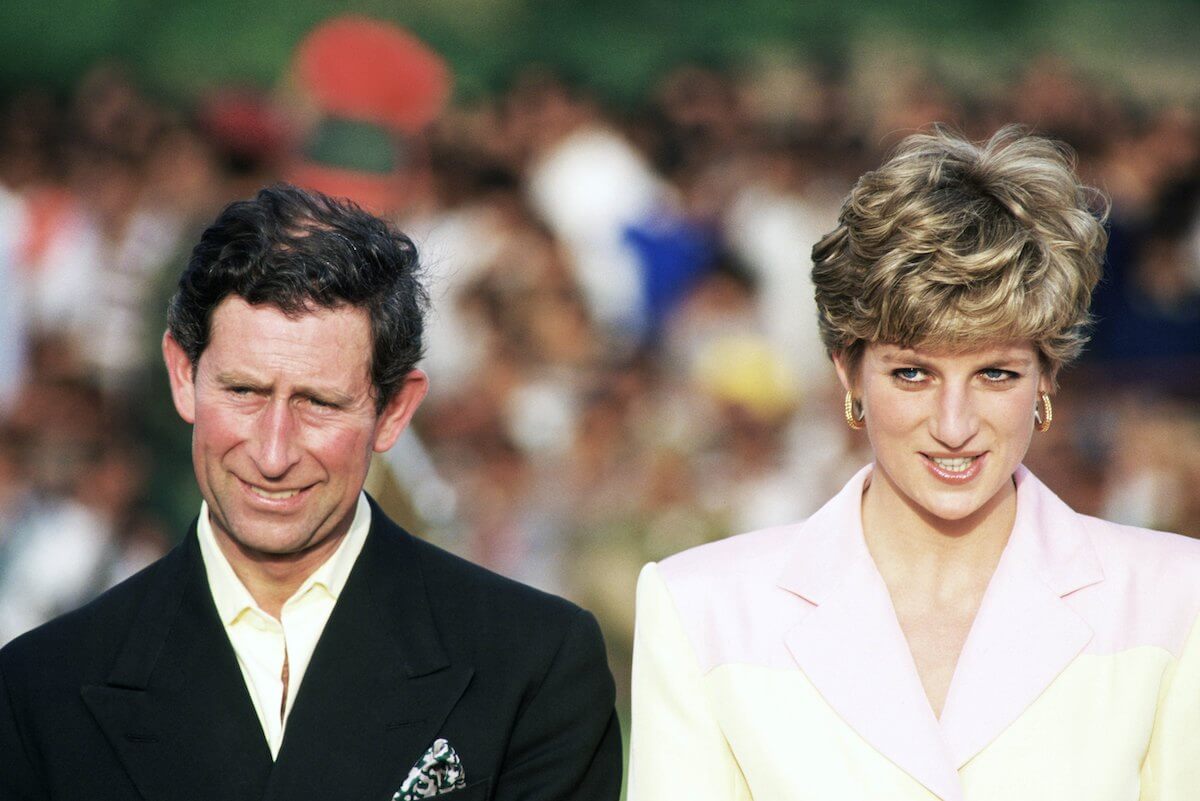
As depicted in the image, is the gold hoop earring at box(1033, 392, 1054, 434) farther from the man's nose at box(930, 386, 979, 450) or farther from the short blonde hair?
the man's nose at box(930, 386, 979, 450)

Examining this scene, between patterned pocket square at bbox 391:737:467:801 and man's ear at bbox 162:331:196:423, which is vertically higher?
man's ear at bbox 162:331:196:423

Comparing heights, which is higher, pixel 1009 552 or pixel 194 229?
pixel 194 229

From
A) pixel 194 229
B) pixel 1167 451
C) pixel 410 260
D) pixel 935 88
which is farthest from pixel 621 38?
pixel 410 260

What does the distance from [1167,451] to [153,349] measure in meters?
4.50


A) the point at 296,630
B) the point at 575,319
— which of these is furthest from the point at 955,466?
the point at 575,319

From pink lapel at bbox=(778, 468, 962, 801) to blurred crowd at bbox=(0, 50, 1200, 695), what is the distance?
442 cm

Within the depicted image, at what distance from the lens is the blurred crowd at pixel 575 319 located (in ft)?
24.4

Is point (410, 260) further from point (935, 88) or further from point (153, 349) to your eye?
point (935, 88)

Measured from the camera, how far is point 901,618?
2.99m

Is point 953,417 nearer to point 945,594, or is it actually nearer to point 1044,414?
point 1044,414

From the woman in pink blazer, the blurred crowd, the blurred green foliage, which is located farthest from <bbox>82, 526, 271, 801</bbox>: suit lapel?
the blurred green foliage

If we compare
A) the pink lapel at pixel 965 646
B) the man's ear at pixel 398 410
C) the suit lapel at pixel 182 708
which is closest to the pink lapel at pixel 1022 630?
the pink lapel at pixel 965 646

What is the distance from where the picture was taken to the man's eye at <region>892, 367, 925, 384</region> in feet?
9.30

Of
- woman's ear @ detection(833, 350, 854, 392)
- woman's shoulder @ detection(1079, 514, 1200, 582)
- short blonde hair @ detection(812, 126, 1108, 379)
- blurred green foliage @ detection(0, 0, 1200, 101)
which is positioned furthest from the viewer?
blurred green foliage @ detection(0, 0, 1200, 101)
